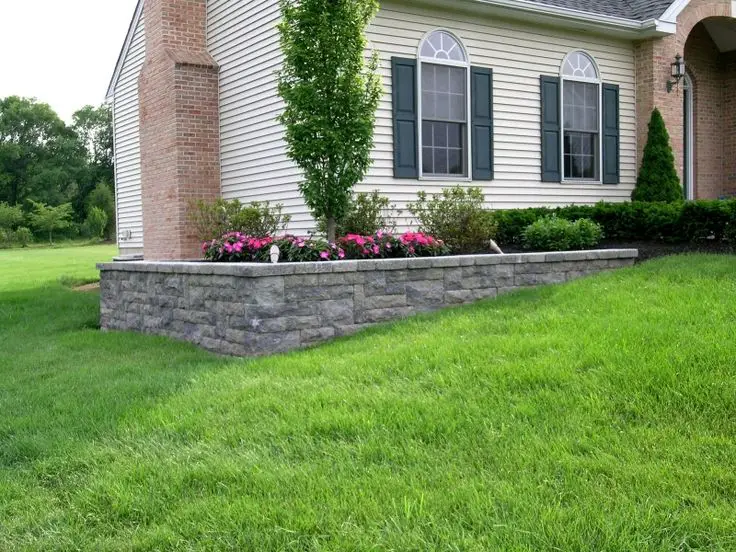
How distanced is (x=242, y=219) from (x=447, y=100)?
352cm

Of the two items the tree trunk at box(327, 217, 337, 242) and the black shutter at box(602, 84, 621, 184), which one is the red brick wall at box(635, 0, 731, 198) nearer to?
the black shutter at box(602, 84, 621, 184)

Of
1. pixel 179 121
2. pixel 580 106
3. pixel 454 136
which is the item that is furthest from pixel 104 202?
pixel 454 136

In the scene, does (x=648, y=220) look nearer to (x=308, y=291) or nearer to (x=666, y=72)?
(x=666, y=72)

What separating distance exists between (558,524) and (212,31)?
1109cm

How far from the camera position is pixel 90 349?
7.79m

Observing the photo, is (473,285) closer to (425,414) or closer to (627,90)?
(425,414)

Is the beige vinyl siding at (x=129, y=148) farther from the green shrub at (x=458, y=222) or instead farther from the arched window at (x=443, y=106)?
the green shrub at (x=458, y=222)

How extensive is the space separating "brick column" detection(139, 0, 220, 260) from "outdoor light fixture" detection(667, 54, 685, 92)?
7.52 m

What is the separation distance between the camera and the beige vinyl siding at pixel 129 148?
14984 millimetres

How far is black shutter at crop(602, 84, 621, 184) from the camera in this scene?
40.2 ft

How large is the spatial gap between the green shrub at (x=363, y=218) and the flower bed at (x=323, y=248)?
0.88 meters

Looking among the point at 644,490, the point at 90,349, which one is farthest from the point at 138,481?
the point at 90,349

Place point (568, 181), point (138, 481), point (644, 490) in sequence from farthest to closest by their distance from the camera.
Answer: point (568, 181) → point (138, 481) → point (644, 490)

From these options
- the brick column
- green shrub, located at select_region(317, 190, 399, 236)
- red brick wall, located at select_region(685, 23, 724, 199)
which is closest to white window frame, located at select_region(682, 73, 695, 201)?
red brick wall, located at select_region(685, 23, 724, 199)
